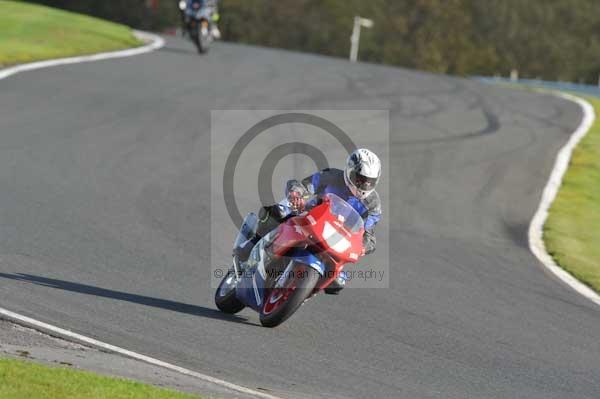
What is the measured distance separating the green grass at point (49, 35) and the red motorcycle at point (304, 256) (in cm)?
1505

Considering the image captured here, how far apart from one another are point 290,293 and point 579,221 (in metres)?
7.77

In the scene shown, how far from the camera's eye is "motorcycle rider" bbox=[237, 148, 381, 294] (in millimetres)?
8367

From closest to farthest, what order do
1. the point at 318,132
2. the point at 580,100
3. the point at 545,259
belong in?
the point at 545,259
the point at 318,132
the point at 580,100

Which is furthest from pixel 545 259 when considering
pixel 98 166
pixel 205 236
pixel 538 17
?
pixel 538 17

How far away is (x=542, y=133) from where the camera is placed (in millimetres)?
21203

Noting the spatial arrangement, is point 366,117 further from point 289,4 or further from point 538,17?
point 538,17

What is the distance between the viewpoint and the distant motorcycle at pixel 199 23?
27.4 meters

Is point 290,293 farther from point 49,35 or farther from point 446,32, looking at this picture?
point 446,32

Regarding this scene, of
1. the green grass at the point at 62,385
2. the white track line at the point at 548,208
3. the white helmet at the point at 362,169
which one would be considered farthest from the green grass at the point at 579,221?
the green grass at the point at 62,385

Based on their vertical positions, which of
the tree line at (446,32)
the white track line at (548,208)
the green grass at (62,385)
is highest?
the green grass at (62,385)

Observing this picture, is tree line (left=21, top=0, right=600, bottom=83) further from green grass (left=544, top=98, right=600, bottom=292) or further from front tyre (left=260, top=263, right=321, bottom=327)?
front tyre (left=260, top=263, right=321, bottom=327)

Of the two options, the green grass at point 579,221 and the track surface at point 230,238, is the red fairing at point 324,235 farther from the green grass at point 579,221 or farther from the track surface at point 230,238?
the green grass at point 579,221

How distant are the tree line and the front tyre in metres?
76.1

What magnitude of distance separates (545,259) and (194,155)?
5760 millimetres
